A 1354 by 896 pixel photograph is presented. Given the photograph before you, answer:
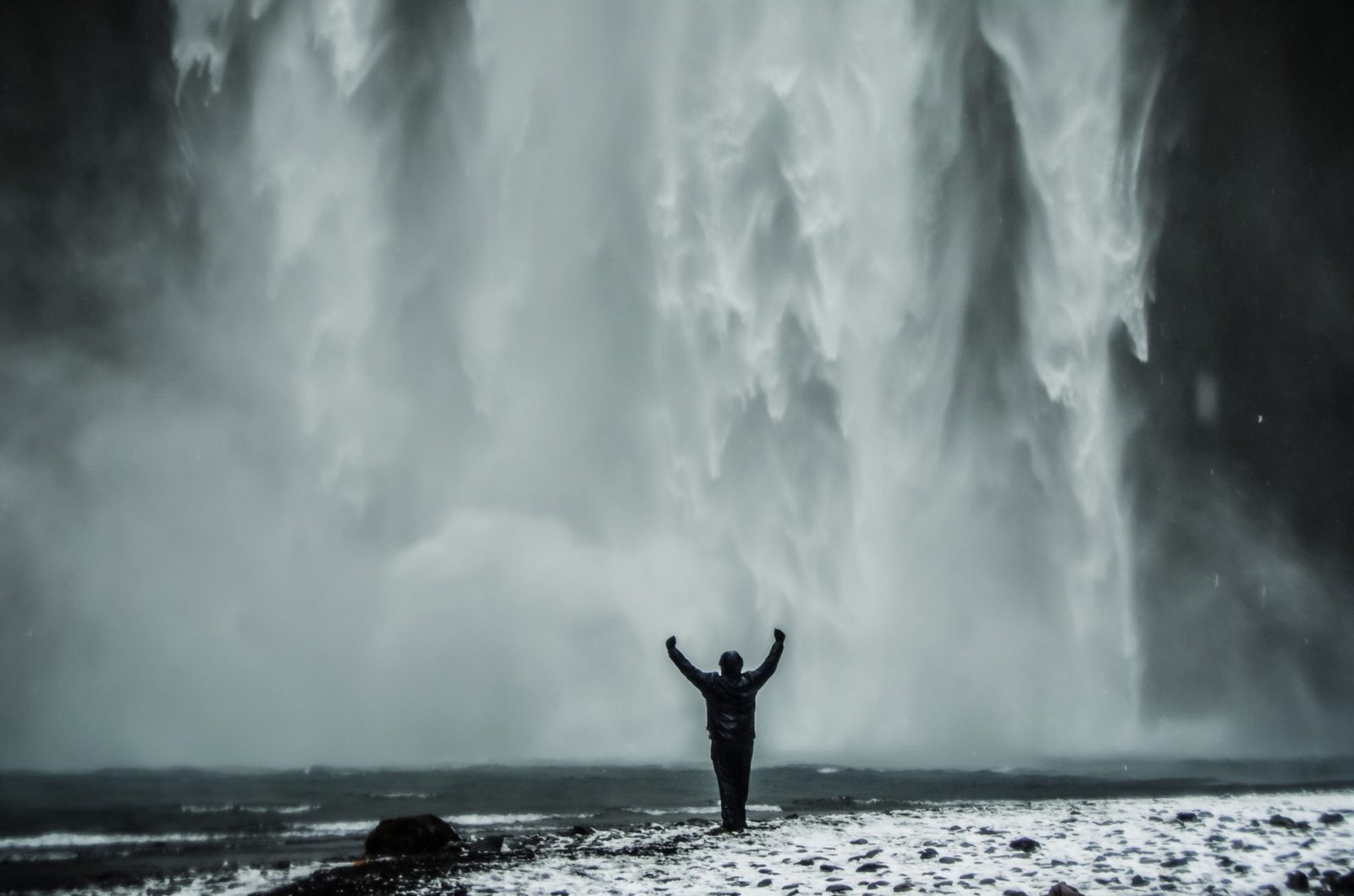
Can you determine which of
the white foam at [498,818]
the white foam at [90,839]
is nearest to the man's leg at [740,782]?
the white foam at [498,818]

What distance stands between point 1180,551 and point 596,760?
4175cm

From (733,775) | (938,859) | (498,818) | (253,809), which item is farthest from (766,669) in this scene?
(253,809)

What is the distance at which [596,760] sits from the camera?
4031 centimetres

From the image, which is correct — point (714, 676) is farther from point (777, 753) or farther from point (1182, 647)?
point (1182, 647)

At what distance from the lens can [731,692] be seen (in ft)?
45.5

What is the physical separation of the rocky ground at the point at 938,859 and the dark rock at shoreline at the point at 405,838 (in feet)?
2.19

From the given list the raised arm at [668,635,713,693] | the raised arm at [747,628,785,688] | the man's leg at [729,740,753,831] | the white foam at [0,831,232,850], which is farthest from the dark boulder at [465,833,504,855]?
the white foam at [0,831,232,850]

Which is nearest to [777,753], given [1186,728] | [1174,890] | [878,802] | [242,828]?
[878,802]

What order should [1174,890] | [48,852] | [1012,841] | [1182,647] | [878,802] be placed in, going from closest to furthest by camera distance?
[1174,890] < [1012,841] < [48,852] < [878,802] < [1182,647]

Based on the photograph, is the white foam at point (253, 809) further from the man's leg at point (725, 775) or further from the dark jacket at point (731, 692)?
the dark jacket at point (731, 692)

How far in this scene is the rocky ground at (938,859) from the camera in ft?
29.6

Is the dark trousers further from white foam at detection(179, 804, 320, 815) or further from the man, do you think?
white foam at detection(179, 804, 320, 815)

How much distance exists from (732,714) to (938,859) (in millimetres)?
4043

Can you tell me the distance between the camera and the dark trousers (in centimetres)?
1391
